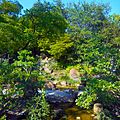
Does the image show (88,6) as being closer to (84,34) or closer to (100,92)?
(84,34)

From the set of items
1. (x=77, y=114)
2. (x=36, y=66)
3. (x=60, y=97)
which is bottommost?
(x=77, y=114)

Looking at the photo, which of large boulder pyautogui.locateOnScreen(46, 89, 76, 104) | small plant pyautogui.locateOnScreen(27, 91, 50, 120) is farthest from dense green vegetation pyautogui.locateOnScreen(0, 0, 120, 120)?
large boulder pyautogui.locateOnScreen(46, 89, 76, 104)

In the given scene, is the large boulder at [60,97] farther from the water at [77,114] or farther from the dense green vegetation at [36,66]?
the dense green vegetation at [36,66]

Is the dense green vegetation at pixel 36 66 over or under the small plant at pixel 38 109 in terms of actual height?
over

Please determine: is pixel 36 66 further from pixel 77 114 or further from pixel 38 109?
pixel 77 114

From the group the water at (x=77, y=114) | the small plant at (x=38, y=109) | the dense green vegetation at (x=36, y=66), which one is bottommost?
the water at (x=77, y=114)

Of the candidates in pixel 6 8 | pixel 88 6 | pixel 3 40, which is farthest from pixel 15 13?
pixel 88 6

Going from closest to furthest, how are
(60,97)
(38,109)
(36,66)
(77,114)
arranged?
(38,109), (36,66), (77,114), (60,97)

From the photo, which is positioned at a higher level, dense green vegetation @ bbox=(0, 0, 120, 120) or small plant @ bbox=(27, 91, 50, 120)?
dense green vegetation @ bbox=(0, 0, 120, 120)

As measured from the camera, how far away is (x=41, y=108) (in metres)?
8.74

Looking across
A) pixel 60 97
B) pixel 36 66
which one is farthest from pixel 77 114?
pixel 36 66

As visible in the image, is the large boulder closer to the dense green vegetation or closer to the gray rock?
the gray rock

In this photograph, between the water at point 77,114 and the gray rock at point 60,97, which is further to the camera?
the gray rock at point 60,97

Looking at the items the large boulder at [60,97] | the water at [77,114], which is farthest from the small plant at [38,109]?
the large boulder at [60,97]
